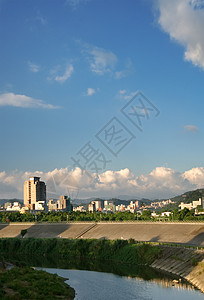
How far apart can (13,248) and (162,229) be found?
37694 millimetres

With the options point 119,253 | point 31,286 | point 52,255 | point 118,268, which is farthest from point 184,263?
point 52,255

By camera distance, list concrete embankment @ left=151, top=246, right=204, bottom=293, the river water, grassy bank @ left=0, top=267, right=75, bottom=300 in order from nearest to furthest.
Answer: grassy bank @ left=0, top=267, right=75, bottom=300
the river water
concrete embankment @ left=151, top=246, right=204, bottom=293

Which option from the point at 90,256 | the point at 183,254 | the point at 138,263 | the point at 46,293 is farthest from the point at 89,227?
the point at 46,293

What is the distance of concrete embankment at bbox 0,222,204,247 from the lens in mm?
84375

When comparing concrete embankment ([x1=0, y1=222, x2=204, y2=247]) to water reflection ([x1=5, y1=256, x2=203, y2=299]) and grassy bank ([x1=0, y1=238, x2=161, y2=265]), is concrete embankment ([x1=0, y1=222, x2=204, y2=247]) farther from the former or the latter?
water reflection ([x1=5, y1=256, x2=203, y2=299])

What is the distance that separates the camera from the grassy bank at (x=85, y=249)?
2685 inches

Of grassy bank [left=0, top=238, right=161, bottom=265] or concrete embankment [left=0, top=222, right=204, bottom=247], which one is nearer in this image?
grassy bank [left=0, top=238, right=161, bottom=265]

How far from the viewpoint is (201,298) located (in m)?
42.3

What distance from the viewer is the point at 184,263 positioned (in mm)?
57375

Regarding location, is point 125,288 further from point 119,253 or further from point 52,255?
point 52,255

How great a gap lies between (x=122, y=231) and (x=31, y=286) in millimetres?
56196

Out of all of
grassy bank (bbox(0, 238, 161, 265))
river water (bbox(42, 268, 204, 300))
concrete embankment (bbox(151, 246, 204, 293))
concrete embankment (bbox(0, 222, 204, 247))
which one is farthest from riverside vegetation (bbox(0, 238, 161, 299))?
concrete embankment (bbox(0, 222, 204, 247))

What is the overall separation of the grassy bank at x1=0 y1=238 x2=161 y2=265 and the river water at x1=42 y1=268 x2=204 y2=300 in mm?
11041

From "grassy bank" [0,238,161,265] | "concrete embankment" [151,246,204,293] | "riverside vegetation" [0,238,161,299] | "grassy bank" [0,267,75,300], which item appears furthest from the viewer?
"grassy bank" [0,238,161,265]
